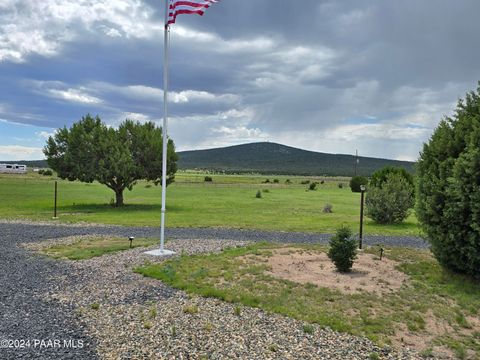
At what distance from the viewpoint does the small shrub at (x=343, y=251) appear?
31.8ft

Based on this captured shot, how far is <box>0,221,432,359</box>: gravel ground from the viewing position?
5539 millimetres

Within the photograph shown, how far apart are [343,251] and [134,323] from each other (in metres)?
5.27

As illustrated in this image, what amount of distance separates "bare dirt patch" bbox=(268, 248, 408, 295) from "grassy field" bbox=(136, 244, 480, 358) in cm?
24

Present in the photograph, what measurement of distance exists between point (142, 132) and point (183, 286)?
23.2 m

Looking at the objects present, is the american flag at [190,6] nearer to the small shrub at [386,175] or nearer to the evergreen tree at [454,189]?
the evergreen tree at [454,189]

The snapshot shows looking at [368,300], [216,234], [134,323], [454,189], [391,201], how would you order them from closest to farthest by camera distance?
[134,323] → [368,300] → [454,189] → [216,234] → [391,201]

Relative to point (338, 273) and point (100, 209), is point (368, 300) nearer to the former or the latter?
point (338, 273)

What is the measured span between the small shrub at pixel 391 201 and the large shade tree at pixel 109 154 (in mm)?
14963

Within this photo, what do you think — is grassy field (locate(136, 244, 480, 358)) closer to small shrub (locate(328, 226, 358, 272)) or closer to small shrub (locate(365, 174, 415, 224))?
small shrub (locate(328, 226, 358, 272))

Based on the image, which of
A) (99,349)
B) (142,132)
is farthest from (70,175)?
(99,349)

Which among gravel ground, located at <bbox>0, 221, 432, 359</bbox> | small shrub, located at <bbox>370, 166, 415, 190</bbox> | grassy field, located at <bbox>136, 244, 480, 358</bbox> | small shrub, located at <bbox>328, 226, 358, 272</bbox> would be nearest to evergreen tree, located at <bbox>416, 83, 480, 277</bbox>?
grassy field, located at <bbox>136, 244, 480, 358</bbox>

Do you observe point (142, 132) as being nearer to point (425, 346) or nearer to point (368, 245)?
point (368, 245)

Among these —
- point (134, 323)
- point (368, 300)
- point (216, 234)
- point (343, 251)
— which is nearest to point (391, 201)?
point (216, 234)

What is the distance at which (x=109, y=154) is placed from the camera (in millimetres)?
28500
